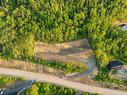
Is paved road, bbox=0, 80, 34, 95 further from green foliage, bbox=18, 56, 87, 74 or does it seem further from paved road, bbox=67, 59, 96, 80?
paved road, bbox=67, 59, 96, 80

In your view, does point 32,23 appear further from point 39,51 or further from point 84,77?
point 84,77

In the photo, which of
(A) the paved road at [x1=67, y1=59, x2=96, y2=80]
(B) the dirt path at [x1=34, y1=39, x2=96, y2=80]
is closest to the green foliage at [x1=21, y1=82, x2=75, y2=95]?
(A) the paved road at [x1=67, y1=59, x2=96, y2=80]

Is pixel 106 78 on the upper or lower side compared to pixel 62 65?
lower

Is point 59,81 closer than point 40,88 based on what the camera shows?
No

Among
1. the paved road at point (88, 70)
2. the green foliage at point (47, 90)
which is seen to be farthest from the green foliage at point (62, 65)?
the green foliage at point (47, 90)

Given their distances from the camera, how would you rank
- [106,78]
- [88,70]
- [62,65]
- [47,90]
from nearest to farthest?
[47,90] < [106,78] < [88,70] < [62,65]

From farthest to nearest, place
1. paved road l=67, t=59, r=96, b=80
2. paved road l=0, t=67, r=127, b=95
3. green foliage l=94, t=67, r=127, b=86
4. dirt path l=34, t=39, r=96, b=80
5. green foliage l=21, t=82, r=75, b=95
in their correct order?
dirt path l=34, t=39, r=96, b=80, paved road l=67, t=59, r=96, b=80, green foliage l=94, t=67, r=127, b=86, paved road l=0, t=67, r=127, b=95, green foliage l=21, t=82, r=75, b=95

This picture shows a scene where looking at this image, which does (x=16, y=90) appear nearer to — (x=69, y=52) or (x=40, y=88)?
(x=40, y=88)

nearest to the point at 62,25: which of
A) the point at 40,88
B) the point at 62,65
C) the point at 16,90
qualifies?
the point at 62,65

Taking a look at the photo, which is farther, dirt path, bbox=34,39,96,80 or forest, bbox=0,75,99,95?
dirt path, bbox=34,39,96,80
